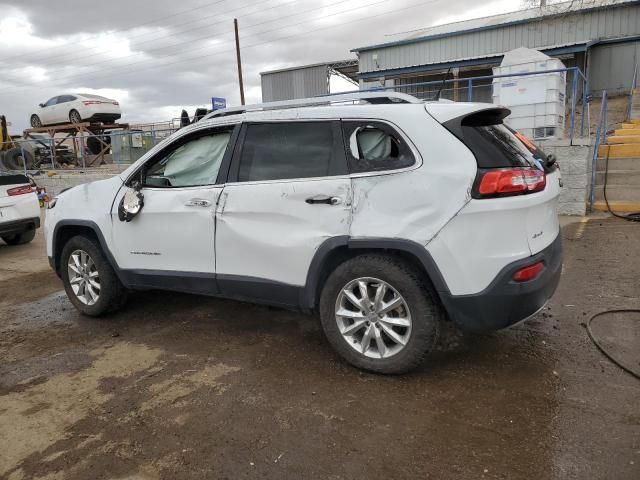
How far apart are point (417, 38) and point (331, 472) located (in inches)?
908

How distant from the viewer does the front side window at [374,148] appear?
10.1ft

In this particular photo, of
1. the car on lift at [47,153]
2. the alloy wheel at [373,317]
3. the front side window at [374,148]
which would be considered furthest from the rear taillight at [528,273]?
the car on lift at [47,153]

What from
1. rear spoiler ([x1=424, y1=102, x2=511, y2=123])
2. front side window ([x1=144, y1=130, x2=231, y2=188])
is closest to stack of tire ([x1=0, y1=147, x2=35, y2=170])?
front side window ([x1=144, y1=130, x2=231, y2=188])

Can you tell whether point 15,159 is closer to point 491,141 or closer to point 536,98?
point 536,98

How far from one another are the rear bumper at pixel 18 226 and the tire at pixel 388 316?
689cm

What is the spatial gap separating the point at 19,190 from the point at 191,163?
5.72 metres

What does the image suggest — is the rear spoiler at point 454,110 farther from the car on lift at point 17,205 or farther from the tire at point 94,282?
the car on lift at point 17,205

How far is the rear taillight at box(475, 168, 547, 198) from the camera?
2.83m

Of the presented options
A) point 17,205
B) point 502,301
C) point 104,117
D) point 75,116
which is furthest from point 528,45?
point 502,301

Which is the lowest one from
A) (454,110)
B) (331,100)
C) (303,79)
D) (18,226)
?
(18,226)

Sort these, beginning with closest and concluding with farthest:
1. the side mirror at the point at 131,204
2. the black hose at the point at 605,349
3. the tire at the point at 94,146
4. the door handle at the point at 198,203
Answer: the black hose at the point at 605,349 → the door handle at the point at 198,203 → the side mirror at the point at 131,204 → the tire at the point at 94,146

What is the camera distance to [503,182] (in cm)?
284

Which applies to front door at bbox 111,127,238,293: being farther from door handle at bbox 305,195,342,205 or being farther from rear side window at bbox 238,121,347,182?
door handle at bbox 305,195,342,205

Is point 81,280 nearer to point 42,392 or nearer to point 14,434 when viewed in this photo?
point 42,392
